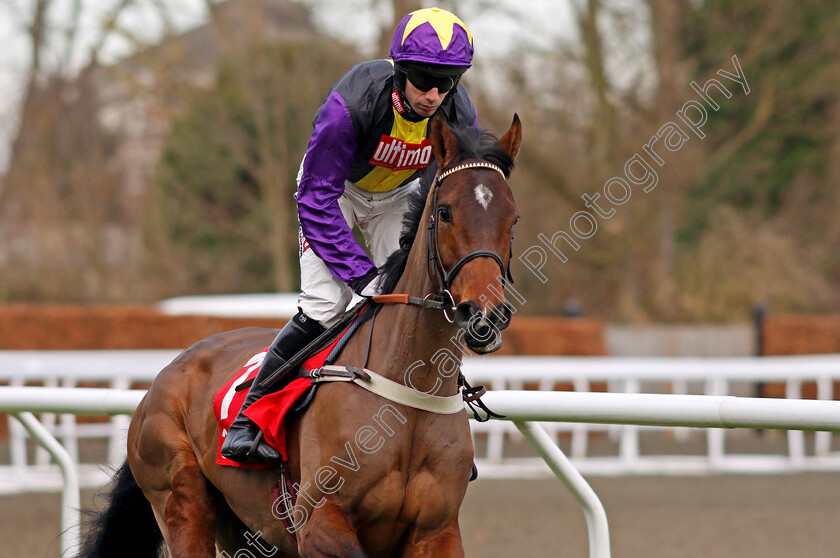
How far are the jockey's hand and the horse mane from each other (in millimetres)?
18

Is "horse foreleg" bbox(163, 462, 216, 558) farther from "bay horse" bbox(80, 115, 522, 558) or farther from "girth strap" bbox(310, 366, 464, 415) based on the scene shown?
"girth strap" bbox(310, 366, 464, 415)

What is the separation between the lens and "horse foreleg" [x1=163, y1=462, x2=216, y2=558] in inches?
145

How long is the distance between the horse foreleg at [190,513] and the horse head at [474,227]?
1.51 metres

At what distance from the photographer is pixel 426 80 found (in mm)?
3021

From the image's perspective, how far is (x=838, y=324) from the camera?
44.2ft

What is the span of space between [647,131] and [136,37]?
845 centimetres

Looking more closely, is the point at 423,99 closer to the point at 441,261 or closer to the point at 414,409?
the point at 441,261

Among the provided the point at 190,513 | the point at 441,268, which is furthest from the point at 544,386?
the point at 441,268

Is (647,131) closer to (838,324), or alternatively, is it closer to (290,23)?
(838,324)

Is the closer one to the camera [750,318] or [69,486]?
[69,486]

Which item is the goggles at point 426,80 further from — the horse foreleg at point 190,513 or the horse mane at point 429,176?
the horse foreleg at point 190,513

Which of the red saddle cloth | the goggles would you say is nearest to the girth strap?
the red saddle cloth

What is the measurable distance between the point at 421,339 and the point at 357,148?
2.34ft

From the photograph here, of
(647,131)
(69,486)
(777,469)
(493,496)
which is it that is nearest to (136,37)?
(647,131)
